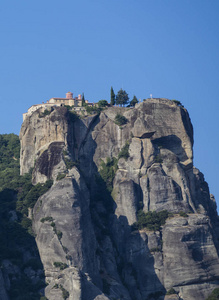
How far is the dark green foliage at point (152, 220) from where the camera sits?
5906 inches

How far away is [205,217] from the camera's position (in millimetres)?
150750

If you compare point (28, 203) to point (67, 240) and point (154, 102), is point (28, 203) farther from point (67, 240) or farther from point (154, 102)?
point (154, 102)

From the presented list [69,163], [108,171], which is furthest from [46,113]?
[108,171]

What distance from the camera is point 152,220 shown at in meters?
150

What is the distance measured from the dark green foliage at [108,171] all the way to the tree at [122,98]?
12.8m

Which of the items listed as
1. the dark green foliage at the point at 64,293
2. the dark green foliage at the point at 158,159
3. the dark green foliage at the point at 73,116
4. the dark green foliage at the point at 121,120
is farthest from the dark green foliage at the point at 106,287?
the dark green foliage at the point at 121,120

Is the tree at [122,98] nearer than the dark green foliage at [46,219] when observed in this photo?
No

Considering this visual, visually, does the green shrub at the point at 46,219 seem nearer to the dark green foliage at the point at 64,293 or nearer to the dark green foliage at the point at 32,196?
the dark green foliage at the point at 32,196

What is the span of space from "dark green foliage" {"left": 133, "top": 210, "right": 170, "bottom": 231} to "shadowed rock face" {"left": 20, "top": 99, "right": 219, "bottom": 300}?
2.79ft

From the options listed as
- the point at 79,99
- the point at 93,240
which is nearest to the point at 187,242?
the point at 93,240

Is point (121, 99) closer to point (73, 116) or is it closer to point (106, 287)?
point (73, 116)

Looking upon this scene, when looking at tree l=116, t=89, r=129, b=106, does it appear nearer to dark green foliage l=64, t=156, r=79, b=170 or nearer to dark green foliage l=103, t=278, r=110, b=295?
dark green foliage l=64, t=156, r=79, b=170

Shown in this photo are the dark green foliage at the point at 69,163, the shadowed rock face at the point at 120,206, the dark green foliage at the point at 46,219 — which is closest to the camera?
the shadowed rock face at the point at 120,206

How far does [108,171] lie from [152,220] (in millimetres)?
12577
